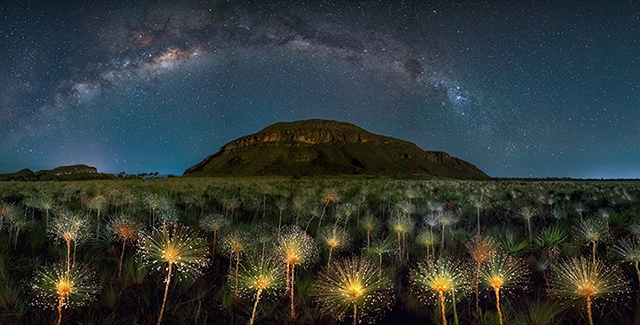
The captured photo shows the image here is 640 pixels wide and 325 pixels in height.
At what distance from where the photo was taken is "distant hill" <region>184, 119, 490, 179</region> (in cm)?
15325

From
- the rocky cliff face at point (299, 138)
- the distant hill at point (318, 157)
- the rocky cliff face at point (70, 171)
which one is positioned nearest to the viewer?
the rocky cliff face at point (70, 171)

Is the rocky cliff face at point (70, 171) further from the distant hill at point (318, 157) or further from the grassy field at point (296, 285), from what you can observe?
the grassy field at point (296, 285)

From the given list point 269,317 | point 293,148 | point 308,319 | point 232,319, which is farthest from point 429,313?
point 293,148

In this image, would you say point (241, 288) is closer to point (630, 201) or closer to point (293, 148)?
point (630, 201)

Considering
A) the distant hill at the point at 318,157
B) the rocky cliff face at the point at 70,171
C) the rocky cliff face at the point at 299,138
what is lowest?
the rocky cliff face at the point at 70,171

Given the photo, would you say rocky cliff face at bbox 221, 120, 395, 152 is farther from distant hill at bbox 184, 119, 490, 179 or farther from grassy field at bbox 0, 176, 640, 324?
grassy field at bbox 0, 176, 640, 324

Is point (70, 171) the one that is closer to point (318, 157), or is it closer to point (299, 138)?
point (318, 157)

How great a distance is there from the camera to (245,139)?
640 feet

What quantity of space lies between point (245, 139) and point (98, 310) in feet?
637

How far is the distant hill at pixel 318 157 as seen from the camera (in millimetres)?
153250

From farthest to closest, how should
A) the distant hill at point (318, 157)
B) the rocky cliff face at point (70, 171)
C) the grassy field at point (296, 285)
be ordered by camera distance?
1. the distant hill at point (318, 157)
2. the rocky cliff face at point (70, 171)
3. the grassy field at point (296, 285)

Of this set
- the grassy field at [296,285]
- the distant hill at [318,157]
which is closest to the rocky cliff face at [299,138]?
the distant hill at [318,157]

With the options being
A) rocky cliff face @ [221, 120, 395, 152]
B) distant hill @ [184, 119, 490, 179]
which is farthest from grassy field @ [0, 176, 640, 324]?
rocky cliff face @ [221, 120, 395, 152]

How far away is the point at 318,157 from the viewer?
169875 millimetres
